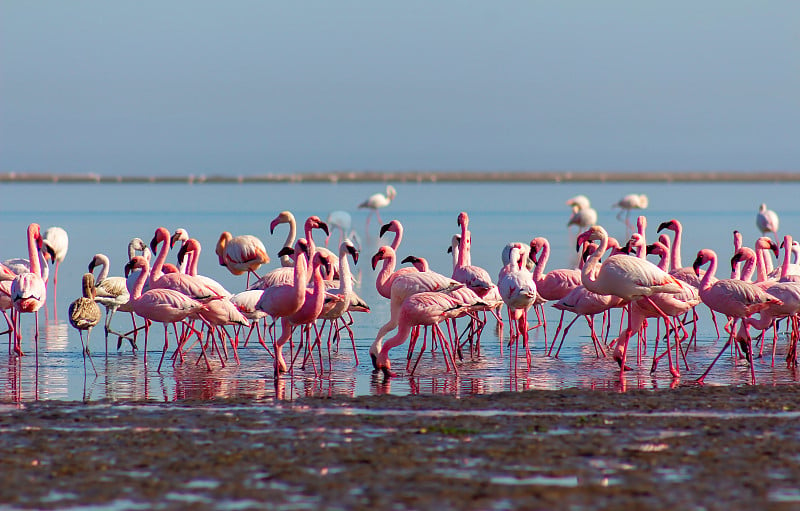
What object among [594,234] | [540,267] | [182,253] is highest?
[594,234]

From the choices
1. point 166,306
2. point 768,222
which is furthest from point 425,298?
point 768,222

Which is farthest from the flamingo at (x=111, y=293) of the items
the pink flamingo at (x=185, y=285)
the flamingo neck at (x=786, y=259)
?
the flamingo neck at (x=786, y=259)

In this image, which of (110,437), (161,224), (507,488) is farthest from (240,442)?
(161,224)

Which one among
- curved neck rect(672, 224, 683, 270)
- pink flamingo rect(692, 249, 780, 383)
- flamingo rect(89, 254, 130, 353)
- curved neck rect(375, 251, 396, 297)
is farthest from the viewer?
curved neck rect(672, 224, 683, 270)

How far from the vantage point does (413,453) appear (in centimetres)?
608

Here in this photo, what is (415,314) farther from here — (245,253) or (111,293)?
(245,253)

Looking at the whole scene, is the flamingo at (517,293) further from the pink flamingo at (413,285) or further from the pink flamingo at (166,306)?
the pink flamingo at (166,306)

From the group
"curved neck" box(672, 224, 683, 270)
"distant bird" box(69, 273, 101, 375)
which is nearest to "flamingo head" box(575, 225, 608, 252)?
"curved neck" box(672, 224, 683, 270)

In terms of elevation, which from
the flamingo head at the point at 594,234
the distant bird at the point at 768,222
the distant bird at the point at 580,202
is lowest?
the flamingo head at the point at 594,234

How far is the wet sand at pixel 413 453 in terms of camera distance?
5.12 metres

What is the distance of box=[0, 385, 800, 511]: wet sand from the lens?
5.12 metres

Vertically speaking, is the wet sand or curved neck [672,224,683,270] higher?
curved neck [672,224,683,270]

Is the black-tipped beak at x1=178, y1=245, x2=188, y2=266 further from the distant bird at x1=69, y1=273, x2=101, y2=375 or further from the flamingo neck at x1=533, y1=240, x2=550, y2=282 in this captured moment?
the flamingo neck at x1=533, y1=240, x2=550, y2=282

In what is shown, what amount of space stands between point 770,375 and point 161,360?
546cm
